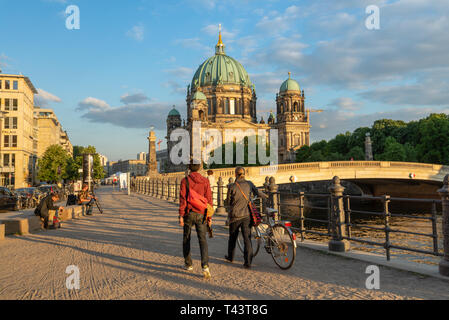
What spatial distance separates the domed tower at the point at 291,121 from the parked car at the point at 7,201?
8770 cm

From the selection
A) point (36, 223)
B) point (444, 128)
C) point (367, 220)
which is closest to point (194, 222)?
point (36, 223)

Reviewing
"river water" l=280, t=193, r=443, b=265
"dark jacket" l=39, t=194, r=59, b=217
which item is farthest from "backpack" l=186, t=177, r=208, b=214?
"dark jacket" l=39, t=194, r=59, b=217

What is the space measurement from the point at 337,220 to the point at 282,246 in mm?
2051

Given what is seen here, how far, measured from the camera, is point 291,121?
106 m

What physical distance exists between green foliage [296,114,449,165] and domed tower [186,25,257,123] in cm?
2361

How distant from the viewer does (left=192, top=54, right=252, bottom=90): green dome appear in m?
114

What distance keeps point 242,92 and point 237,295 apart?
111m

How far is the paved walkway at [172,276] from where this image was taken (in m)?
5.12

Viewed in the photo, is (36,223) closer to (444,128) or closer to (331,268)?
(331,268)

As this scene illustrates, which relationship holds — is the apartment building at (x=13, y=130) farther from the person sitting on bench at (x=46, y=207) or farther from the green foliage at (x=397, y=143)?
the green foliage at (x=397, y=143)

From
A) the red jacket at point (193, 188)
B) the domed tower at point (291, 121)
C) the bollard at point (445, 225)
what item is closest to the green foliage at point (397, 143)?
the domed tower at point (291, 121)

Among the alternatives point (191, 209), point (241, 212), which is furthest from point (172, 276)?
point (241, 212)

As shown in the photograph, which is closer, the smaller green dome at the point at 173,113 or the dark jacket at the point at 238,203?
the dark jacket at the point at 238,203

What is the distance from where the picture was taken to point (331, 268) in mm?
6570
